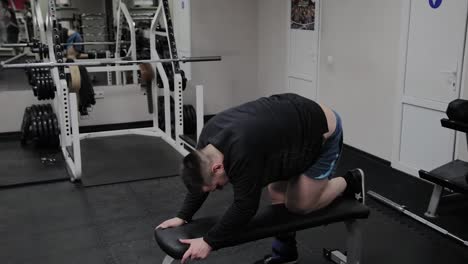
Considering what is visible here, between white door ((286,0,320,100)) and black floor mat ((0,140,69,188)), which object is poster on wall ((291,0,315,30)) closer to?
white door ((286,0,320,100))

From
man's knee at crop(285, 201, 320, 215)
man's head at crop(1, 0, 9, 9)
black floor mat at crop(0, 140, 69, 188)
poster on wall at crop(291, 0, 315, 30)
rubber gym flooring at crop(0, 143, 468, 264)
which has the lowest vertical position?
rubber gym flooring at crop(0, 143, 468, 264)

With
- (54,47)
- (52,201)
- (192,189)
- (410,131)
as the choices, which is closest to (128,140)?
(54,47)

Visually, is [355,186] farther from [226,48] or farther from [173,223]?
[226,48]

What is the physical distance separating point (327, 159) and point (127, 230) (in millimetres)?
1486

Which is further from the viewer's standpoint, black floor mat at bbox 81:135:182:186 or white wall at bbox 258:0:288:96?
white wall at bbox 258:0:288:96

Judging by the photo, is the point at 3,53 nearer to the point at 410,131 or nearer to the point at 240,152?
the point at 410,131

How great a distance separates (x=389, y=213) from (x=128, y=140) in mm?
2942

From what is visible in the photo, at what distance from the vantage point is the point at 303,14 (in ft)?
16.7

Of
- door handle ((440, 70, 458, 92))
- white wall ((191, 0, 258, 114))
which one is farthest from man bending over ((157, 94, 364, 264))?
white wall ((191, 0, 258, 114))

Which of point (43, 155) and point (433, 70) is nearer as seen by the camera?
point (433, 70)

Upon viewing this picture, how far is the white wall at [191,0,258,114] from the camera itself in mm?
5773

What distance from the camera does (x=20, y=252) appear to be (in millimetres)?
2703

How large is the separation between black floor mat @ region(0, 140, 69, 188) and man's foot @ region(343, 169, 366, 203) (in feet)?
8.44

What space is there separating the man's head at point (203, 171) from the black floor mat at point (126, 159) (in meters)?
2.29
